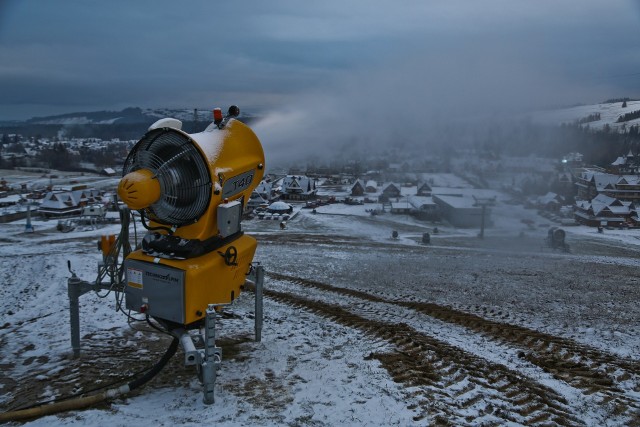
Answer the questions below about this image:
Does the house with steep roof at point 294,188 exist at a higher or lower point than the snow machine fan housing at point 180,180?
lower

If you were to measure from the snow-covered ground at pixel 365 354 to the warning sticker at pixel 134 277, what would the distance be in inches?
46.6

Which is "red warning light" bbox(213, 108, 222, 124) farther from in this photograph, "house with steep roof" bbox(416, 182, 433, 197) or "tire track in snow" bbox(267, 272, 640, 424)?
"house with steep roof" bbox(416, 182, 433, 197)

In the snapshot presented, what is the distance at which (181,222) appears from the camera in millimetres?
5367

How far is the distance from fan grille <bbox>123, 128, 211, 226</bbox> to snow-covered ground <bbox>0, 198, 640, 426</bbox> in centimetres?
205

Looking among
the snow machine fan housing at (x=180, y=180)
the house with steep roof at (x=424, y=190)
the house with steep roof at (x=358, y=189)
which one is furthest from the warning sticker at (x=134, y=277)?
the house with steep roof at (x=358, y=189)

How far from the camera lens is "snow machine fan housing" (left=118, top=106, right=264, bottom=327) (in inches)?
199

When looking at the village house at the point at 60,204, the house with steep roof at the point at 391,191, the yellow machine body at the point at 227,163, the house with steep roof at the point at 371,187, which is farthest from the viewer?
the house with steep roof at the point at 371,187

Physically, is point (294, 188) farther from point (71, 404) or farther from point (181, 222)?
point (71, 404)

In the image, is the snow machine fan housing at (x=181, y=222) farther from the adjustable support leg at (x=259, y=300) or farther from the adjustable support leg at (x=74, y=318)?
the adjustable support leg at (x=74, y=318)

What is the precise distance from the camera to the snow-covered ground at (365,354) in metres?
4.76

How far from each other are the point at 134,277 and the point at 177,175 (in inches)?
52.8

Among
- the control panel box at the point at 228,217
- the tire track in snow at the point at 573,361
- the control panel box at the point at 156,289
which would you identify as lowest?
the tire track in snow at the point at 573,361

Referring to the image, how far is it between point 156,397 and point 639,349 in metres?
7.08

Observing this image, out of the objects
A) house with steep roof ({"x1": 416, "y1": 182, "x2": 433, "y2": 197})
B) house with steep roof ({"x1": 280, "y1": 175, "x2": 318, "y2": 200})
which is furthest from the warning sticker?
house with steep roof ({"x1": 280, "y1": 175, "x2": 318, "y2": 200})
